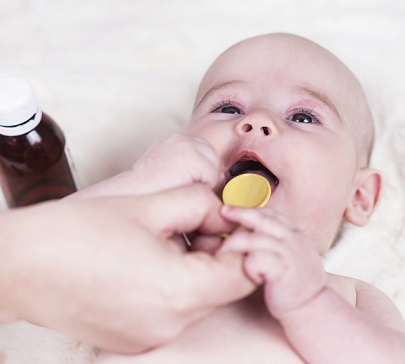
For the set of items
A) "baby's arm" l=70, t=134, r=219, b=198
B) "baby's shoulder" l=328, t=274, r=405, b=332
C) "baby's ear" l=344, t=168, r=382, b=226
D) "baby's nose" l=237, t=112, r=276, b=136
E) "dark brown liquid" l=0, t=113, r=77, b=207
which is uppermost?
"baby's arm" l=70, t=134, r=219, b=198

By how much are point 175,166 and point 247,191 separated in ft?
0.48

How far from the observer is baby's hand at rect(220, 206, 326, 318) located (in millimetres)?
886

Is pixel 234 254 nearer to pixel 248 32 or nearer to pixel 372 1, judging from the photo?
pixel 248 32

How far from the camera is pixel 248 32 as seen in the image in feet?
5.60

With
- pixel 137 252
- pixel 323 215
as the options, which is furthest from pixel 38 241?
pixel 323 215

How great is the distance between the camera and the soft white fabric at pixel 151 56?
1561mm

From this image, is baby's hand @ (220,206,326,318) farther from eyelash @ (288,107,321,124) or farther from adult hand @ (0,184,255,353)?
eyelash @ (288,107,321,124)

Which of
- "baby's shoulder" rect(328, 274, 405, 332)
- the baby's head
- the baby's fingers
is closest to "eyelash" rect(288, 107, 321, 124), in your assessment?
the baby's head

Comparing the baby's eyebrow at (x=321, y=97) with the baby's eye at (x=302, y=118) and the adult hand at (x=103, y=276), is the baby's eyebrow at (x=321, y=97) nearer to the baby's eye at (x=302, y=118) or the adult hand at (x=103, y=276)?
the baby's eye at (x=302, y=118)

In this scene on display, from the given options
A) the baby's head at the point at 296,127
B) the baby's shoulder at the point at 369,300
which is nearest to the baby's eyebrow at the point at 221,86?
the baby's head at the point at 296,127

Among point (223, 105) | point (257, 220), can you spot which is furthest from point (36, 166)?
point (257, 220)

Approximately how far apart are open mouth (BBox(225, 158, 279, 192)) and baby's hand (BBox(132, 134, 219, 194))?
0.47 ft

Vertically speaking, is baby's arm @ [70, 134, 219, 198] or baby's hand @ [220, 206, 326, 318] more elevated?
baby's arm @ [70, 134, 219, 198]

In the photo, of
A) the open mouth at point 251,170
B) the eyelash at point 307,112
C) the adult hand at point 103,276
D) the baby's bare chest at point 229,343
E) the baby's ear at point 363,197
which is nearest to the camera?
the adult hand at point 103,276
